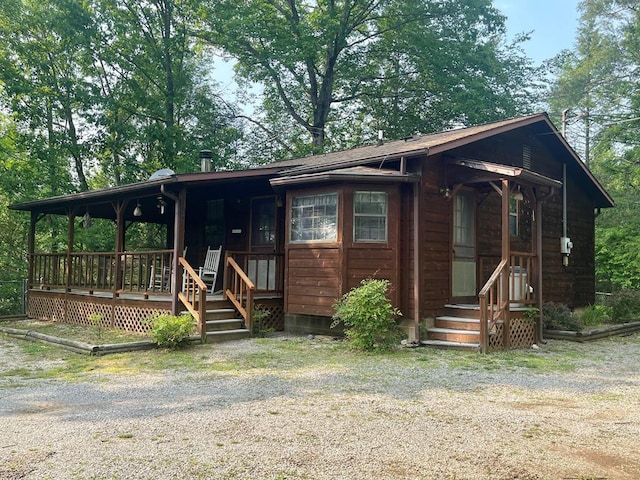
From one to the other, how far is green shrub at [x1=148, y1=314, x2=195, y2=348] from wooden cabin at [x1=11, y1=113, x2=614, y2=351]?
61 centimetres

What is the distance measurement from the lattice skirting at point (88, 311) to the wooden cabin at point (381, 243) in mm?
42

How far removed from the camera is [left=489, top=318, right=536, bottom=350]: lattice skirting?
8305 mm

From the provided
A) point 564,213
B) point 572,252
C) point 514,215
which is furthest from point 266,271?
point 572,252

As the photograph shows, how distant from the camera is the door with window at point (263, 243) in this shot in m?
10.8

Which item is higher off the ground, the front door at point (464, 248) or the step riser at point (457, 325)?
the front door at point (464, 248)

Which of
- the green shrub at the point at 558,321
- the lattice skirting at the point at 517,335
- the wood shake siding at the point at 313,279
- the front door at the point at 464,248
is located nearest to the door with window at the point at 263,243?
the wood shake siding at the point at 313,279

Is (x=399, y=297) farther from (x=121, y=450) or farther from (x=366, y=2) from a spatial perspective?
(x=366, y=2)

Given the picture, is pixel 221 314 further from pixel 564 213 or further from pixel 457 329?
pixel 564 213

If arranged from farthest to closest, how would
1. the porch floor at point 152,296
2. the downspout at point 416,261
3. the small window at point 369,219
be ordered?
the porch floor at point 152,296 < the small window at point 369,219 < the downspout at point 416,261

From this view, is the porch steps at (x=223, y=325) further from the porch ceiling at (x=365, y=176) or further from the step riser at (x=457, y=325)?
the step riser at (x=457, y=325)

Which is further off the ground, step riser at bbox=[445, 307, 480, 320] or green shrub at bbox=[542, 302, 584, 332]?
step riser at bbox=[445, 307, 480, 320]

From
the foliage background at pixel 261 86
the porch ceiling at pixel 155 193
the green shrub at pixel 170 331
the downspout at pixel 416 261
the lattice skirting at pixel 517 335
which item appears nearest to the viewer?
the green shrub at pixel 170 331

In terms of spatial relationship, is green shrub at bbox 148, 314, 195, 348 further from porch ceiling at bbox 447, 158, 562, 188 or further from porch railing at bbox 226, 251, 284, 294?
porch ceiling at bbox 447, 158, 562, 188

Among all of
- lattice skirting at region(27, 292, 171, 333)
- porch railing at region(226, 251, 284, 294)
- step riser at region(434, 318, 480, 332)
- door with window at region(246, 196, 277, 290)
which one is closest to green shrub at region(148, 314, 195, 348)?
lattice skirting at region(27, 292, 171, 333)
